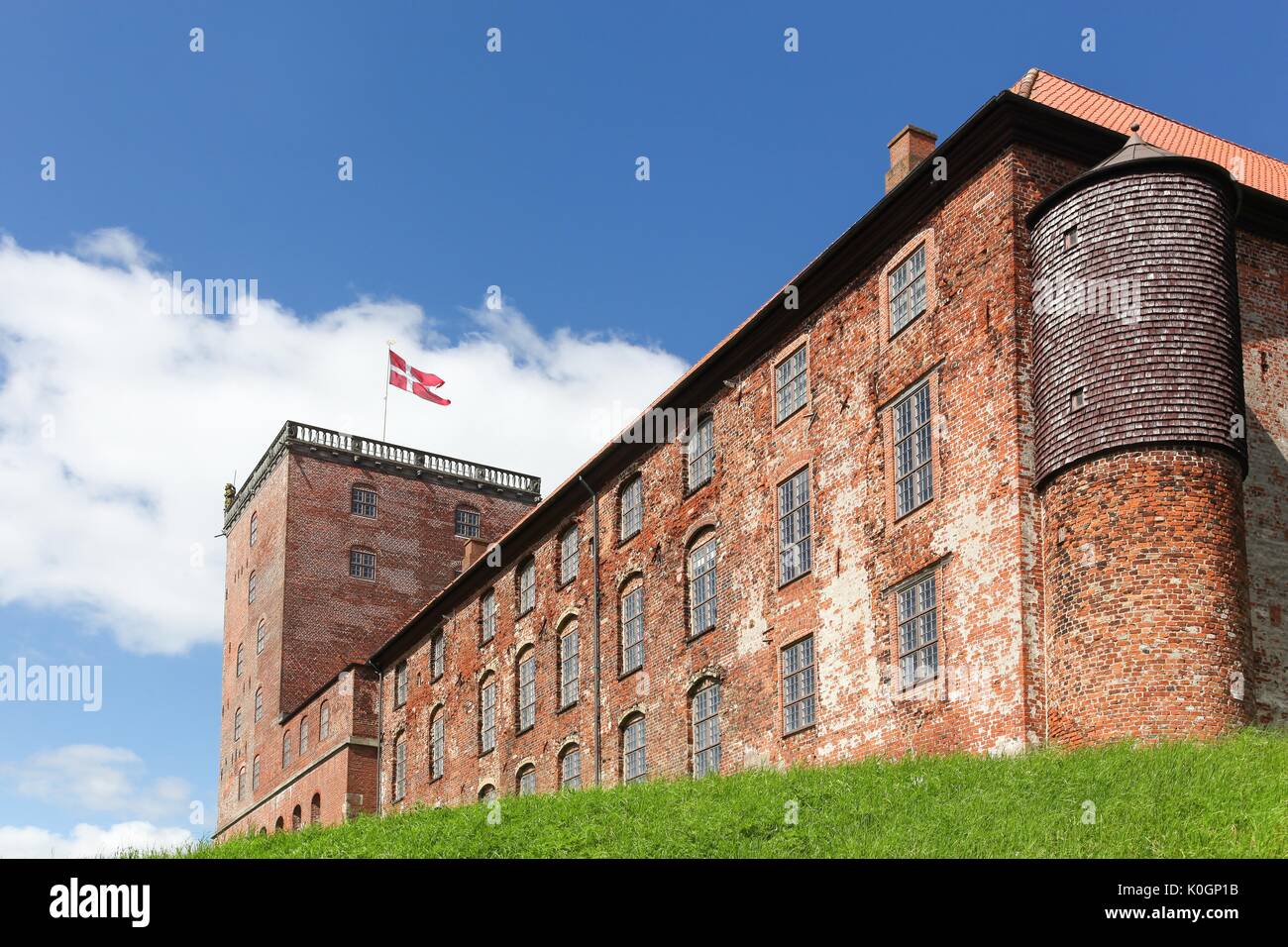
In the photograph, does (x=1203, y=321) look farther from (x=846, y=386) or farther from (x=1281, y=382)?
(x=846, y=386)

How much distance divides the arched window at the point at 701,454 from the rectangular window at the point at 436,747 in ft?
52.9

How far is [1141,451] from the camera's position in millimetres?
21031

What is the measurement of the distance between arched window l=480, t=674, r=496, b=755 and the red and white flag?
44.0 ft

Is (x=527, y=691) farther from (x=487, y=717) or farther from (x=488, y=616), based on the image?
(x=488, y=616)

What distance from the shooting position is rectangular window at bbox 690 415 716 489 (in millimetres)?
31422

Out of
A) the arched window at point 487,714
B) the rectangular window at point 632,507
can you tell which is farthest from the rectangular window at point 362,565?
the rectangular window at point 632,507

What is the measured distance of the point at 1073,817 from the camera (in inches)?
656

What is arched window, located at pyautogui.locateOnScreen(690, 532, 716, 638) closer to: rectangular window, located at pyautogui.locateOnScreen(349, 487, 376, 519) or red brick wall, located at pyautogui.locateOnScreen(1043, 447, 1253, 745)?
red brick wall, located at pyautogui.locateOnScreen(1043, 447, 1253, 745)

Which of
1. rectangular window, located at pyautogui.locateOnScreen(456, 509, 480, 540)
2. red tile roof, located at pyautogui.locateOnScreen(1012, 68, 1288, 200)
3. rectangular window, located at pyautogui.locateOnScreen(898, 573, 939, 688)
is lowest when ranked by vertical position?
rectangular window, located at pyautogui.locateOnScreen(898, 573, 939, 688)

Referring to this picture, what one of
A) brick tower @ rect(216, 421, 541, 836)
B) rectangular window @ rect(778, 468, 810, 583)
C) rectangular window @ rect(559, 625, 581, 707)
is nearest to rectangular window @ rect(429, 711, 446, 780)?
brick tower @ rect(216, 421, 541, 836)

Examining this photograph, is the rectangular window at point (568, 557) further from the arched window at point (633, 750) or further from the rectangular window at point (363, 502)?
the rectangular window at point (363, 502)

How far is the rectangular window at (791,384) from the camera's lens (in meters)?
28.4
